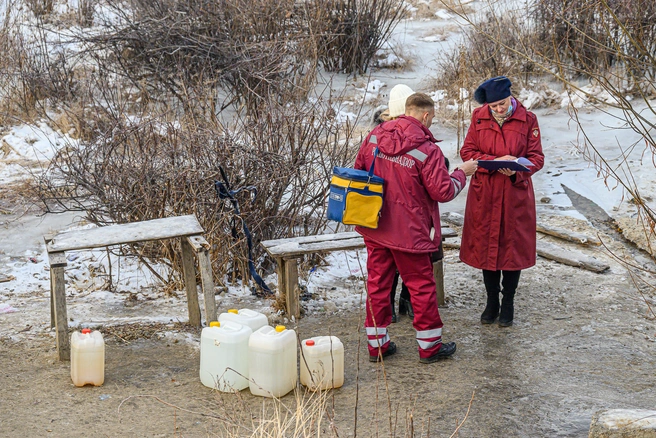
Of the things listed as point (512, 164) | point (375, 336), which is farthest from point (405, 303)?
point (512, 164)

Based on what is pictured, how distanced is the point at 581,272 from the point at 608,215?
1.61 metres

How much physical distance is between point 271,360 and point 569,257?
11.2 feet

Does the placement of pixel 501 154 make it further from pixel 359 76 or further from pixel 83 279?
pixel 359 76

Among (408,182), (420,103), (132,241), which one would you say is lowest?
(132,241)

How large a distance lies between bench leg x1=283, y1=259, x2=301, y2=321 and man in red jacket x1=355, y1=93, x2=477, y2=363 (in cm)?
88

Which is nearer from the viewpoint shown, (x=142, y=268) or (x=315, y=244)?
(x=315, y=244)

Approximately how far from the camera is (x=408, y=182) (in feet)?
14.3

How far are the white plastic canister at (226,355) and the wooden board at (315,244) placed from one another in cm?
108

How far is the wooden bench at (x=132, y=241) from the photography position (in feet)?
15.1

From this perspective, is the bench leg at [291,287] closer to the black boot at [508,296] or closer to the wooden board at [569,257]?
the black boot at [508,296]

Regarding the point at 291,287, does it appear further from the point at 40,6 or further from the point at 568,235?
the point at 40,6

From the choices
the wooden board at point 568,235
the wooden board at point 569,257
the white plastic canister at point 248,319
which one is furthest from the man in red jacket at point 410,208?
the wooden board at point 568,235

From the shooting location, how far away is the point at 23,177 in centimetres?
934

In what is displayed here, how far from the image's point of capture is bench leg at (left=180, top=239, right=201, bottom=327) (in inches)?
208
